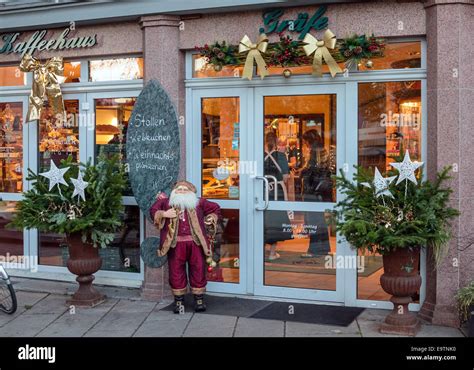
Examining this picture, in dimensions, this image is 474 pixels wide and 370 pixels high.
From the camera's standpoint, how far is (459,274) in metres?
6.64

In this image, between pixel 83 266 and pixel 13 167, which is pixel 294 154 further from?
pixel 13 167

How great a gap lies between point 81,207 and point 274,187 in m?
2.18

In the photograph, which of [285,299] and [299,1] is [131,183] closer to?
[285,299]

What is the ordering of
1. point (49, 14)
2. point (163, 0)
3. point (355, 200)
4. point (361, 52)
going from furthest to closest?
point (49, 14) < point (163, 0) < point (361, 52) < point (355, 200)

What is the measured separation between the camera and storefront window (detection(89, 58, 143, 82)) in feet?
26.9

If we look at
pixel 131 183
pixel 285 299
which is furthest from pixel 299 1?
pixel 285 299

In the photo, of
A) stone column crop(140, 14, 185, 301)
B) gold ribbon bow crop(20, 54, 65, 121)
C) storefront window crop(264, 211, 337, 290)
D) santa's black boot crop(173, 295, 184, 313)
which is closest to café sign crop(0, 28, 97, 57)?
gold ribbon bow crop(20, 54, 65, 121)

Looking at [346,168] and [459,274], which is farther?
[346,168]

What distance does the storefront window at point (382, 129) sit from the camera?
7.08 meters

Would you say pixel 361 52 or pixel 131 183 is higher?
pixel 361 52

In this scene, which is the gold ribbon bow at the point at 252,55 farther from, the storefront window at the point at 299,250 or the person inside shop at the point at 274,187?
the storefront window at the point at 299,250

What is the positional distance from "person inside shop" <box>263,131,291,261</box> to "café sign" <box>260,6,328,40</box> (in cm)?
117

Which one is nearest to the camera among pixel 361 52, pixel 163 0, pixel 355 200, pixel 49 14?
pixel 355 200

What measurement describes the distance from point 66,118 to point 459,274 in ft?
17.1
